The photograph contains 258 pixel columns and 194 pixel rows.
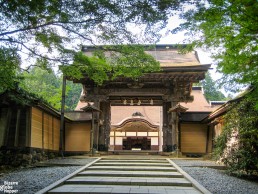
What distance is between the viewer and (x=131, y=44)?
667cm

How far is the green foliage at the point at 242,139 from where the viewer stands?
759 centimetres

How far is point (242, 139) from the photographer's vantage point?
7828mm

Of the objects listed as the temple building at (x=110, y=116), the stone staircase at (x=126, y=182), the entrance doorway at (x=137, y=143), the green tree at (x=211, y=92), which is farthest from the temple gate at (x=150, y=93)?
the green tree at (x=211, y=92)

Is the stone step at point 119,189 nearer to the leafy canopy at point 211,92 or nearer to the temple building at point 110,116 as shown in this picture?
the temple building at point 110,116

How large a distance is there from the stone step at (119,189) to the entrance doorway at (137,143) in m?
18.3

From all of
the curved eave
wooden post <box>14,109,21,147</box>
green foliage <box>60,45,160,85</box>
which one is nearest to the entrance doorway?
the curved eave

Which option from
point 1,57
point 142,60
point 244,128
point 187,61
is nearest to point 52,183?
point 1,57

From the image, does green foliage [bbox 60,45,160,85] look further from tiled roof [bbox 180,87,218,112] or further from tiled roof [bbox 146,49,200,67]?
tiled roof [bbox 180,87,218,112]

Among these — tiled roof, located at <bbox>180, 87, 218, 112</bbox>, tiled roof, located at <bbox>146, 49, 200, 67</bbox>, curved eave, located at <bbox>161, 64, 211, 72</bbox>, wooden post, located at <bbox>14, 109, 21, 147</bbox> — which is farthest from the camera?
tiled roof, located at <bbox>180, 87, 218, 112</bbox>

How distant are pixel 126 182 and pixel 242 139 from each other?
3810mm

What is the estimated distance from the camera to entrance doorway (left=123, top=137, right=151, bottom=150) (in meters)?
24.5

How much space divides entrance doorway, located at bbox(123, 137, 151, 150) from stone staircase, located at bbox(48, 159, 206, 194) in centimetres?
1594

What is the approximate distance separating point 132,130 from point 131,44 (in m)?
15.3

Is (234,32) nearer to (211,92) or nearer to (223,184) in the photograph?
(223,184)
